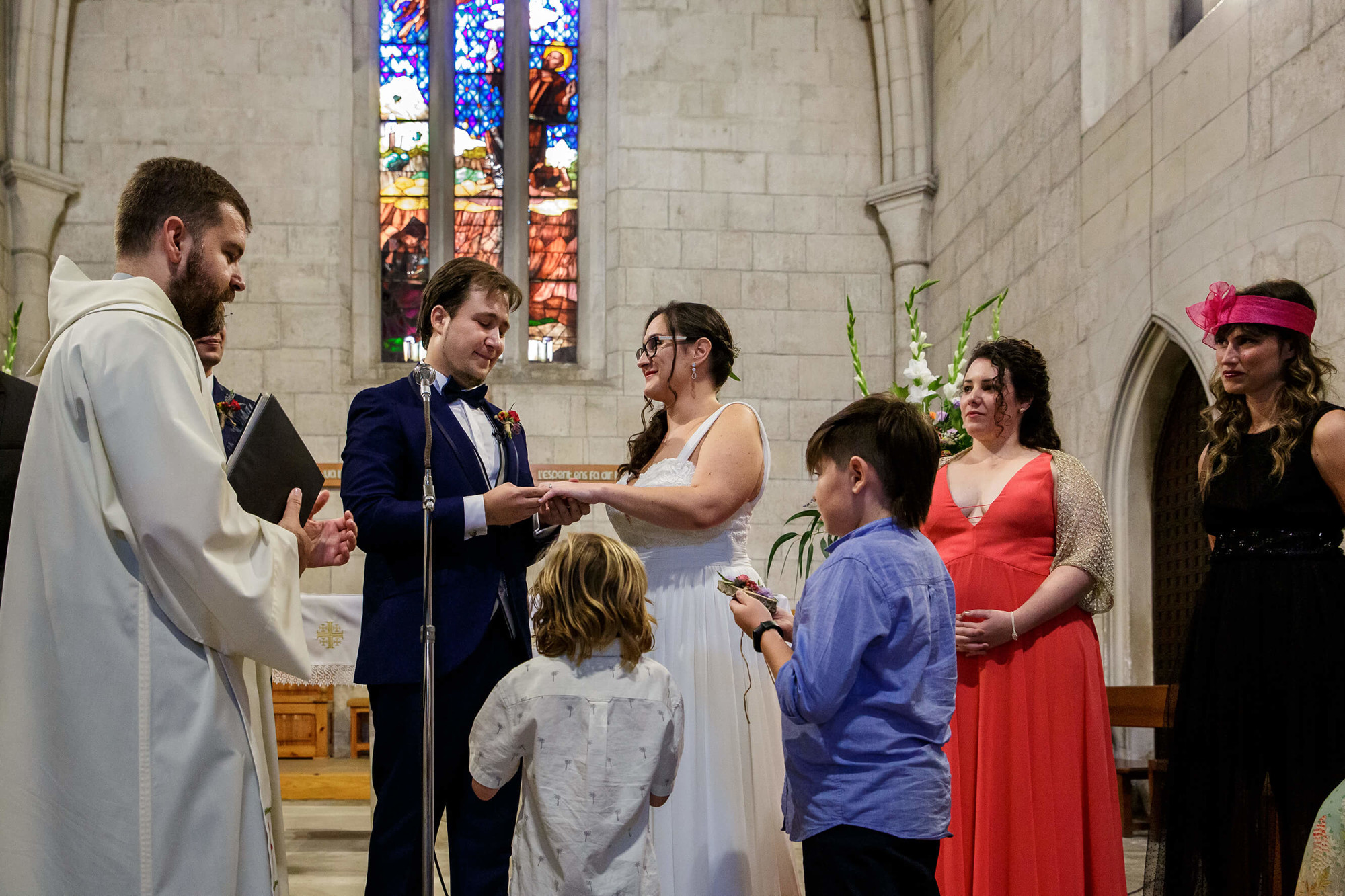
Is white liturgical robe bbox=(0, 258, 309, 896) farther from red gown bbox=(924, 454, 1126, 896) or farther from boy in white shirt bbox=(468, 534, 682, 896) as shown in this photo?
red gown bbox=(924, 454, 1126, 896)

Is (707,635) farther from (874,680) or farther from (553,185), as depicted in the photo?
(553,185)

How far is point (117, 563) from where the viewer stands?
1.86 meters

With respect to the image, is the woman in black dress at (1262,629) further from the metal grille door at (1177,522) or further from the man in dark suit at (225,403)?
the metal grille door at (1177,522)

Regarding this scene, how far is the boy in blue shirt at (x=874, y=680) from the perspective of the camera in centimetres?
205

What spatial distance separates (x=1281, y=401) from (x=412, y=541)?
205 centimetres

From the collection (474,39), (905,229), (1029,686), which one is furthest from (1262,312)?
(474,39)

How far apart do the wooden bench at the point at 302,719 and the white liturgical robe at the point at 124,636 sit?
6.04m

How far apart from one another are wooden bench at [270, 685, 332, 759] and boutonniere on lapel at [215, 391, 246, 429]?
4686 millimetres

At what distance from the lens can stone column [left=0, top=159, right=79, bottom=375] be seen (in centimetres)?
830

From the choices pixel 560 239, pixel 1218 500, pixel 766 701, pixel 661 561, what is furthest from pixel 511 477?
pixel 560 239

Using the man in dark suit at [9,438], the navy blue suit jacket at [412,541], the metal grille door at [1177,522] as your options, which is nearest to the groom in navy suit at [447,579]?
the navy blue suit jacket at [412,541]

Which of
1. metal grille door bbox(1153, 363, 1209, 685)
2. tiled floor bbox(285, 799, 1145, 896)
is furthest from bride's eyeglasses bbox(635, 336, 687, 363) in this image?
metal grille door bbox(1153, 363, 1209, 685)

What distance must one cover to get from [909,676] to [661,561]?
1035mm

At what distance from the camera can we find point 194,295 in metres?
2.10
